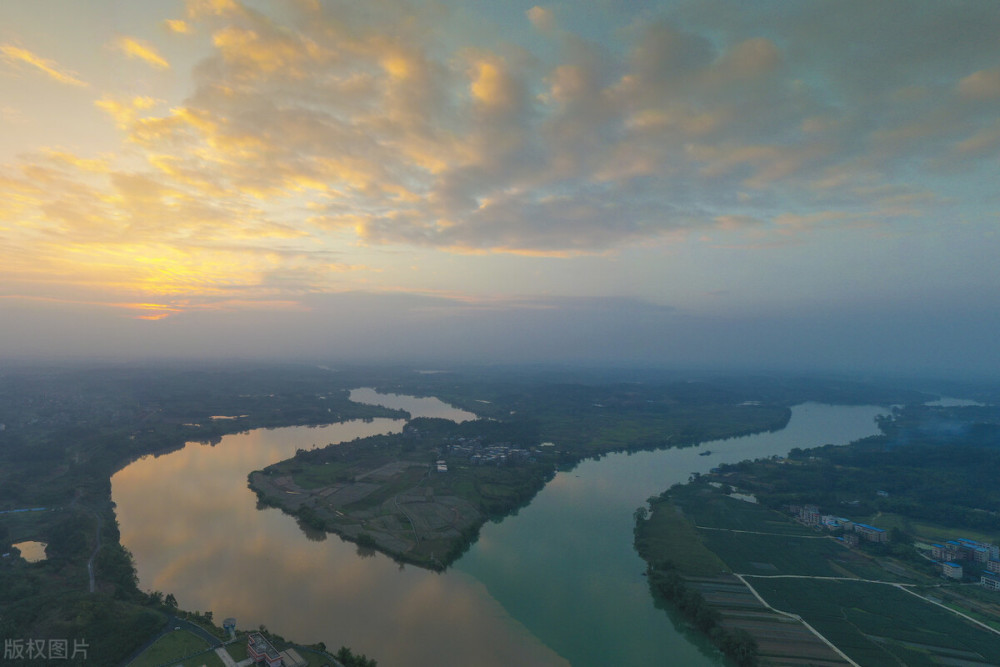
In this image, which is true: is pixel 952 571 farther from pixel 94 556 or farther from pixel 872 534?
pixel 94 556

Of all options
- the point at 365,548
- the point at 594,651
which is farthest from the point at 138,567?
the point at 594,651

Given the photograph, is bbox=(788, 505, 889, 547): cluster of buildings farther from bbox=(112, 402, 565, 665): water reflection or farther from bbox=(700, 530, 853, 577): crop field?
bbox=(112, 402, 565, 665): water reflection

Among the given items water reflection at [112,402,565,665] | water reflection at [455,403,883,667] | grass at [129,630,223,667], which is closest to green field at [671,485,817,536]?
water reflection at [455,403,883,667]

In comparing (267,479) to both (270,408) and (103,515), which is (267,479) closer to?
(103,515)

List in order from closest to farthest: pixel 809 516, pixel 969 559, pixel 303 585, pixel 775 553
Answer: pixel 303 585 → pixel 969 559 → pixel 775 553 → pixel 809 516

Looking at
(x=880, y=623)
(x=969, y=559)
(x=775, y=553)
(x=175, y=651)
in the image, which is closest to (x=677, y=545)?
(x=775, y=553)
